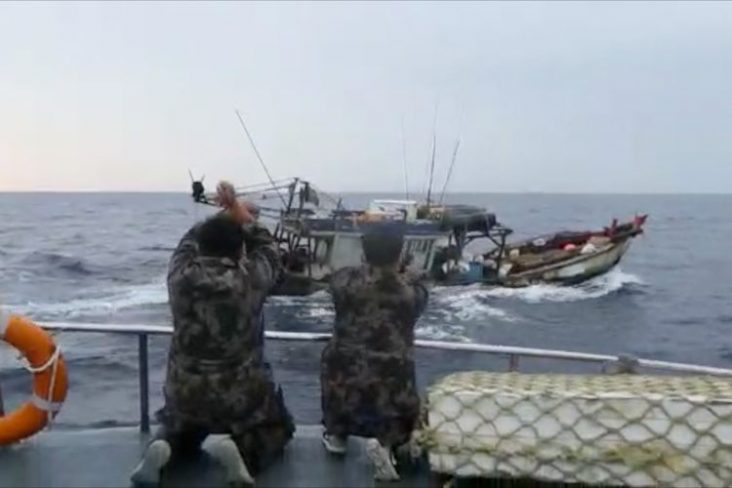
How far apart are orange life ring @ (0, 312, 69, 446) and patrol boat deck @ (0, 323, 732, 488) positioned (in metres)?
0.19

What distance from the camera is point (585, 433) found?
12.7 ft

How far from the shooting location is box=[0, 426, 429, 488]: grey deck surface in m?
4.86

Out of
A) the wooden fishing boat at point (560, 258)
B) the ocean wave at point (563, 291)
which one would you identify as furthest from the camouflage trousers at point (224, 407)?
the wooden fishing boat at point (560, 258)

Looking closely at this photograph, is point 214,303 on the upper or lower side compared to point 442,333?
upper

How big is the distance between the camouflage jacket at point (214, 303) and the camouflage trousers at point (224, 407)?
0.27ft

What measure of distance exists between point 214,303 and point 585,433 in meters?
1.77

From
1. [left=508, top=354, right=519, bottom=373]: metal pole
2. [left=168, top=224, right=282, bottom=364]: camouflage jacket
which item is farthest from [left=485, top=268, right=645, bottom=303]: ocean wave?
[left=168, top=224, right=282, bottom=364]: camouflage jacket

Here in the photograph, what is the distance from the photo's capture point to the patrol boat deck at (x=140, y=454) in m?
4.88

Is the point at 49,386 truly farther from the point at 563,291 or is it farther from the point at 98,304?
the point at 563,291

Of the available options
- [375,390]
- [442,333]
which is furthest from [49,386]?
[442,333]

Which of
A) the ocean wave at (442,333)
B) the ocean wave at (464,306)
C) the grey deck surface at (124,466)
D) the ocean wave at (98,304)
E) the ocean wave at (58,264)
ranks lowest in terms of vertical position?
the ocean wave at (58,264)

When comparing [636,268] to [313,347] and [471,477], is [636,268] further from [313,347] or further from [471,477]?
[471,477]

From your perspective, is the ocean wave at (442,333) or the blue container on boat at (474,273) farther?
the blue container on boat at (474,273)

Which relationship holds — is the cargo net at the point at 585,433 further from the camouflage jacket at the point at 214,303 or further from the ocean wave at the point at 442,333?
the ocean wave at the point at 442,333
